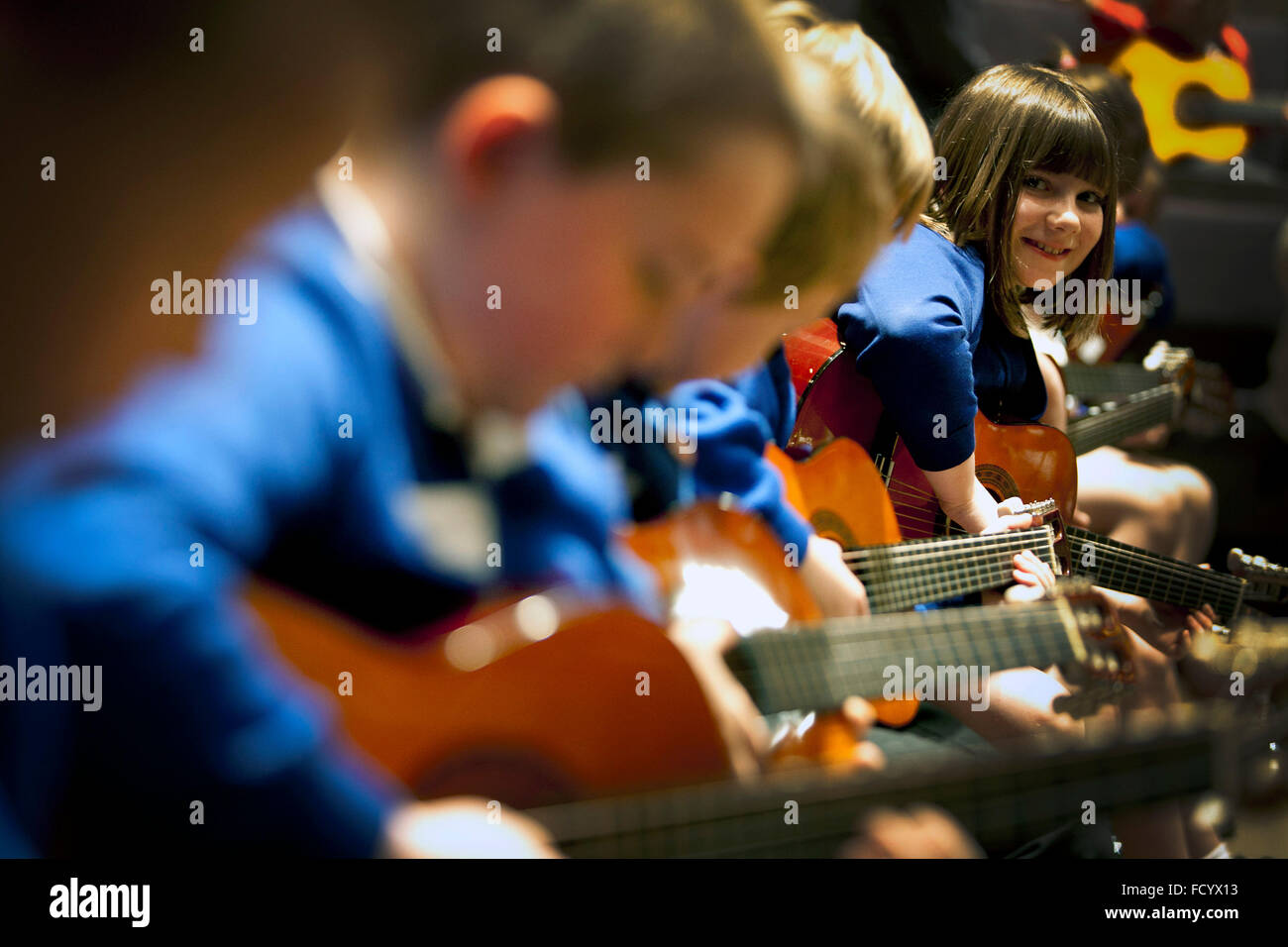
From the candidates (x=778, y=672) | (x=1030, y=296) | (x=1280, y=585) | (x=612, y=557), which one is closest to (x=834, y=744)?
(x=778, y=672)

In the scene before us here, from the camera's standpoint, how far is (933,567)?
2.83 feet

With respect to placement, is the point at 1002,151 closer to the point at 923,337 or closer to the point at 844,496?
the point at 923,337

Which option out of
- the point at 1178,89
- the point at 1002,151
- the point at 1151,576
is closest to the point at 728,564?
the point at 1002,151

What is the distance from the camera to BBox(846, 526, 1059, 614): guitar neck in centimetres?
84

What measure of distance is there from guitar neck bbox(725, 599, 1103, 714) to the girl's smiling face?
0.28 metres

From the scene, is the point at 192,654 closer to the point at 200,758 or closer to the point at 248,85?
the point at 200,758

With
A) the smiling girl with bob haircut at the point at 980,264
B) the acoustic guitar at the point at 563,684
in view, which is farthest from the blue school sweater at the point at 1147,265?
the acoustic guitar at the point at 563,684

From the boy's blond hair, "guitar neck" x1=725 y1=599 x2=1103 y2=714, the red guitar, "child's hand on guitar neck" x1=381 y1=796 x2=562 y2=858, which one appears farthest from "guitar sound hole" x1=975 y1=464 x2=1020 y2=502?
"child's hand on guitar neck" x1=381 y1=796 x2=562 y2=858

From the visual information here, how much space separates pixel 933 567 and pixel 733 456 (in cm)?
21

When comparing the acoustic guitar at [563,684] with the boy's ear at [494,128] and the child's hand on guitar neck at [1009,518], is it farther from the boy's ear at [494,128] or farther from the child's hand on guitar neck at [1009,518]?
the child's hand on guitar neck at [1009,518]

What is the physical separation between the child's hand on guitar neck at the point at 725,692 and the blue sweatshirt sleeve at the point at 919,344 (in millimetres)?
301

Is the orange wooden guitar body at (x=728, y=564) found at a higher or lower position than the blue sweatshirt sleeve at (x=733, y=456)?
lower

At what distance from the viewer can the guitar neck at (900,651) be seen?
64 cm

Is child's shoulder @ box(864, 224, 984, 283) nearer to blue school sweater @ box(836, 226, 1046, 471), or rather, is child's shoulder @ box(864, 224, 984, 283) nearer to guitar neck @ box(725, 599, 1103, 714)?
blue school sweater @ box(836, 226, 1046, 471)
